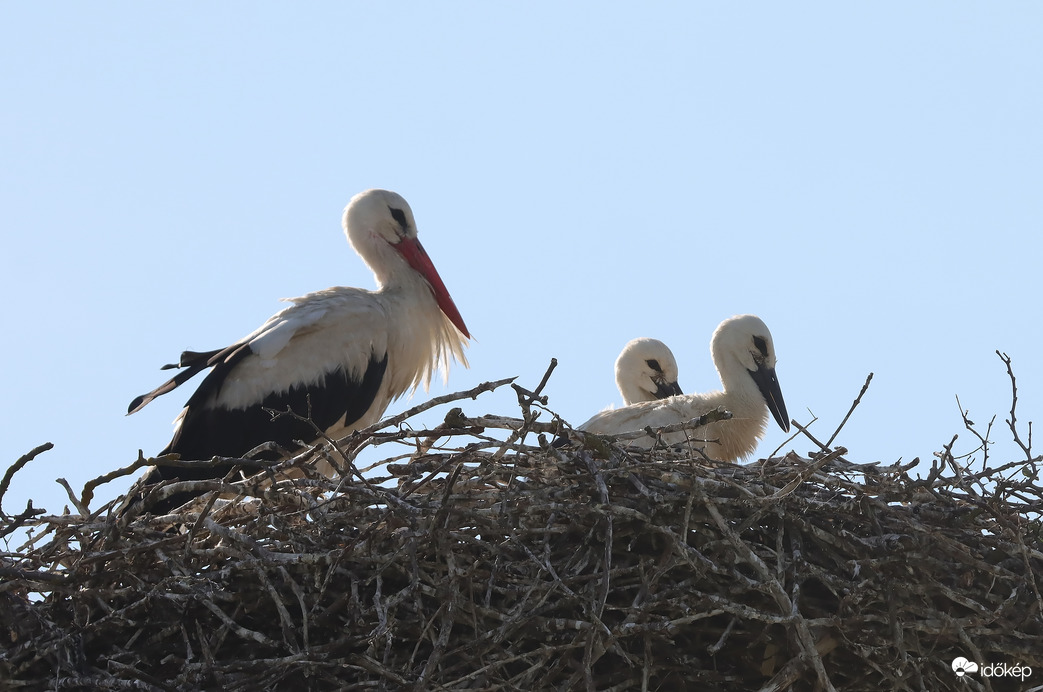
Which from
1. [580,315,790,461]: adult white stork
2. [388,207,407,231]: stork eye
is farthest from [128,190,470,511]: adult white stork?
[580,315,790,461]: adult white stork

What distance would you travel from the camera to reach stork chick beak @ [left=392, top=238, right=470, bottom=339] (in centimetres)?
580

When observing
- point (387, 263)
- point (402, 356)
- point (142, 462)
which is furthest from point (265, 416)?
point (142, 462)

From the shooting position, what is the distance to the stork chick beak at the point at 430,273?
5.80 m

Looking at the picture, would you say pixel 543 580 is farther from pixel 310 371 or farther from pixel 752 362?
pixel 752 362

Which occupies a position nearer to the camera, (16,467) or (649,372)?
(16,467)

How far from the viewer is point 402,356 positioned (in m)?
5.54

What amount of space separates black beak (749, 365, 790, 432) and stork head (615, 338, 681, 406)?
87 centimetres

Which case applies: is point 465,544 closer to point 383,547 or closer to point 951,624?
point 383,547

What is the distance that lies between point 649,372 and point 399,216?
151cm

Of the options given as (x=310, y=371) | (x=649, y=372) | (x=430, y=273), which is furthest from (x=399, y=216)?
(x=649, y=372)

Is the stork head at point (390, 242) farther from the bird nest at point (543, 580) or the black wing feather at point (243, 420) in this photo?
the bird nest at point (543, 580)

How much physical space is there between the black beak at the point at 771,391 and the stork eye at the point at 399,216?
1.55m

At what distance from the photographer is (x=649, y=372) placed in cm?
675

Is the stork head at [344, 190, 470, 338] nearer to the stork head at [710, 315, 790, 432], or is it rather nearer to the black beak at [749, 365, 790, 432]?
the stork head at [710, 315, 790, 432]
